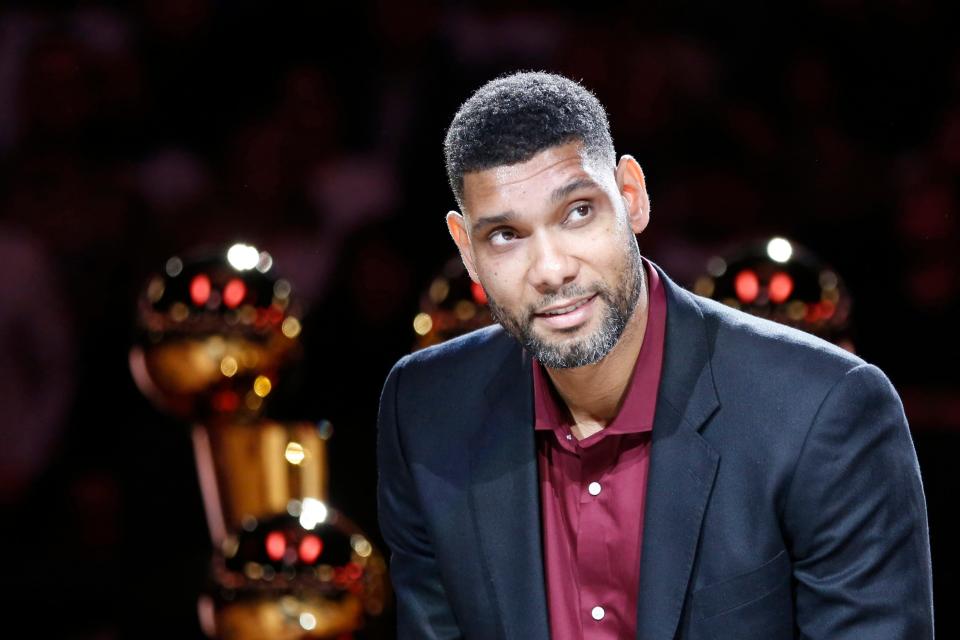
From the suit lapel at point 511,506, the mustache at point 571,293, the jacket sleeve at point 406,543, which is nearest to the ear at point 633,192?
the mustache at point 571,293

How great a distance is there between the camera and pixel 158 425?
251 centimetres

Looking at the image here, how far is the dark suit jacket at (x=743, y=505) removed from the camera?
4.43ft

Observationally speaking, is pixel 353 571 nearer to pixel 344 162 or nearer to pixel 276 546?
pixel 276 546

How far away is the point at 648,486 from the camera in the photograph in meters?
1.41

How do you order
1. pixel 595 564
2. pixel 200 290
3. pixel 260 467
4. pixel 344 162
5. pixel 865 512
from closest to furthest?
pixel 865 512, pixel 595 564, pixel 200 290, pixel 260 467, pixel 344 162

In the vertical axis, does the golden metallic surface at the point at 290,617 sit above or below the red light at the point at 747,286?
below

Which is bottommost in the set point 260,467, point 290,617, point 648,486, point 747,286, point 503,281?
point 290,617

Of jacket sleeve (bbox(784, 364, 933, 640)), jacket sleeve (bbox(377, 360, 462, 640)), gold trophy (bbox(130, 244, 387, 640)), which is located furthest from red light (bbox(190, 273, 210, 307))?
jacket sleeve (bbox(784, 364, 933, 640))

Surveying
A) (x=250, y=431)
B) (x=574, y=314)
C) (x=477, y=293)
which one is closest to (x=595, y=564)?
(x=574, y=314)

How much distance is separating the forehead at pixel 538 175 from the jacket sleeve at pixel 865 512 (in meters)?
0.34

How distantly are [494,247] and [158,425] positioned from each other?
127 centimetres

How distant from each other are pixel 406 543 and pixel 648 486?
358 mm

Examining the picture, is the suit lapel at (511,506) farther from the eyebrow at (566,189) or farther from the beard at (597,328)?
the eyebrow at (566,189)

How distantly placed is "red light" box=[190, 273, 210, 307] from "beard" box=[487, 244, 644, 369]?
0.49m
